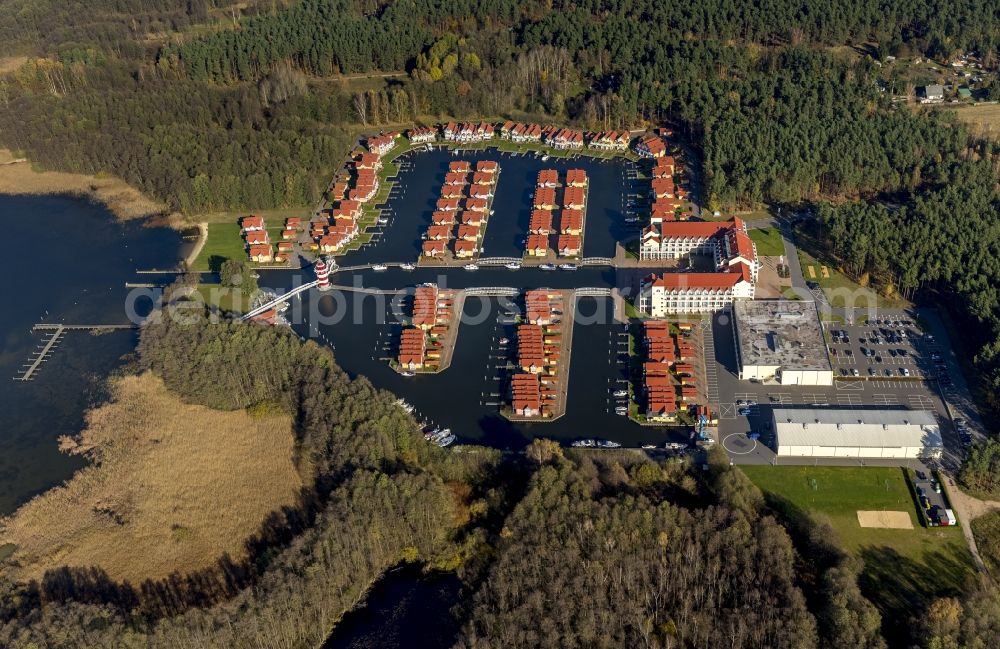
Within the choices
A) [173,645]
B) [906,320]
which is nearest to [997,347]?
[906,320]

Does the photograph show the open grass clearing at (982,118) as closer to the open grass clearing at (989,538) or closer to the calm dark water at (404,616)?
the open grass clearing at (989,538)

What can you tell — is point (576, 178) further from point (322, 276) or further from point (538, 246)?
point (322, 276)

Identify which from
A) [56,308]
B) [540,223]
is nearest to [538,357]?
[540,223]

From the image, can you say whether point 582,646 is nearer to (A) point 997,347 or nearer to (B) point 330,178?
(A) point 997,347

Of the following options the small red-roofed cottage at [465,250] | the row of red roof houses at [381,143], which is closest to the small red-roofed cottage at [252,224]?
the row of red roof houses at [381,143]

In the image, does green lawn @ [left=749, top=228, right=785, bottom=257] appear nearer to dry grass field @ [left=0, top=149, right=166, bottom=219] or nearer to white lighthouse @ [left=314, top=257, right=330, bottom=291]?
white lighthouse @ [left=314, top=257, right=330, bottom=291]
